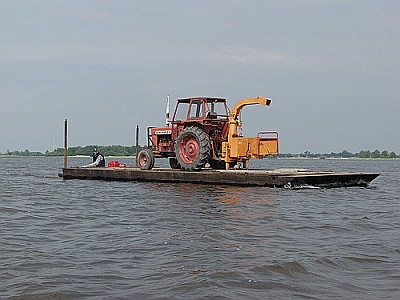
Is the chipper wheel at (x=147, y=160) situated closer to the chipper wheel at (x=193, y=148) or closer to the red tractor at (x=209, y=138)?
the red tractor at (x=209, y=138)

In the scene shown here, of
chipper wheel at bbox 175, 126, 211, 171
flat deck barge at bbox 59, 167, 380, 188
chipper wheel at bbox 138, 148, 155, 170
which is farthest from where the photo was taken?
chipper wheel at bbox 138, 148, 155, 170

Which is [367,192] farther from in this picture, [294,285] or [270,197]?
[294,285]

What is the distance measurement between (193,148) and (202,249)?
11576 mm

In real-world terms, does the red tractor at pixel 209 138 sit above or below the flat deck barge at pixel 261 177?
above

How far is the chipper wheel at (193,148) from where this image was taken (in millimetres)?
18406

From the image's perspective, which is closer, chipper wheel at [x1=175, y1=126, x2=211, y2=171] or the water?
the water

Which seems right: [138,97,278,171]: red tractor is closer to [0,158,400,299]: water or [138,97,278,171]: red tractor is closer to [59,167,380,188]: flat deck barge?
[59,167,380,188]: flat deck barge

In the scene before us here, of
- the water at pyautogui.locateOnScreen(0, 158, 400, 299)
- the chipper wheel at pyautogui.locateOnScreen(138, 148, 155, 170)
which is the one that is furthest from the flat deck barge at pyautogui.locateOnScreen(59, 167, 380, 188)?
the water at pyautogui.locateOnScreen(0, 158, 400, 299)

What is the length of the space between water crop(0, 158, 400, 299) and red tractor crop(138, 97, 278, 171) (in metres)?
4.87

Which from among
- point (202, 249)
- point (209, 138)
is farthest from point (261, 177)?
point (202, 249)

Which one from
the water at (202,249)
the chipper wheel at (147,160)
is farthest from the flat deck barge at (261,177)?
the water at (202,249)

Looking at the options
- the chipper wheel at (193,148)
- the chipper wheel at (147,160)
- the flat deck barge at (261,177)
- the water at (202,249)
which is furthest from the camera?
the chipper wheel at (147,160)

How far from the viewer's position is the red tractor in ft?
60.4

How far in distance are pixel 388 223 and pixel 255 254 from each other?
4.19 m
